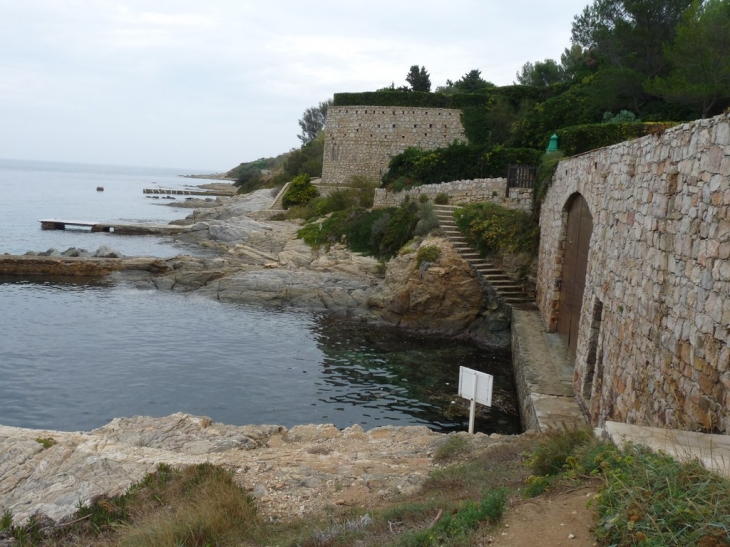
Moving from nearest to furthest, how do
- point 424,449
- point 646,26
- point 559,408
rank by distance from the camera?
point 424,449 → point 559,408 → point 646,26

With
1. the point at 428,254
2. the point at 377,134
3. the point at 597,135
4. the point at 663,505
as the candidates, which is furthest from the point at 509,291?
the point at 377,134

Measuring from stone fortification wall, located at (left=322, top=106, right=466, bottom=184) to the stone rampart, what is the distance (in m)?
9.64

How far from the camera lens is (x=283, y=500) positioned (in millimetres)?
6242

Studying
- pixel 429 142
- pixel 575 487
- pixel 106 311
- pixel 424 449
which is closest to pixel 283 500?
pixel 424 449

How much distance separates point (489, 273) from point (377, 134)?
20285mm

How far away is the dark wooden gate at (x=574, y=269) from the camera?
12.2m

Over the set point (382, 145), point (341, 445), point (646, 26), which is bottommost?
point (341, 445)

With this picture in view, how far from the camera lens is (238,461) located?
23.9ft

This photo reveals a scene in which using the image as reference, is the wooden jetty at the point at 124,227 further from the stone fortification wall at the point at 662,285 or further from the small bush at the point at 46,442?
the stone fortification wall at the point at 662,285

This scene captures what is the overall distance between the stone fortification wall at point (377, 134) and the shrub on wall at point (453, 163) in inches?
257

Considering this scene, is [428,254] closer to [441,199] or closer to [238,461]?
[441,199]

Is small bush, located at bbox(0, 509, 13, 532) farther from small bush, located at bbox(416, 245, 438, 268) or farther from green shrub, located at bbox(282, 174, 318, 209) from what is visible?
green shrub, located at bbox(282, 174, 318, 209)

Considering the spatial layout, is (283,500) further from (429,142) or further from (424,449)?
(429,142)

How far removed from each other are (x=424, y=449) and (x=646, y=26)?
2602 centimetres
